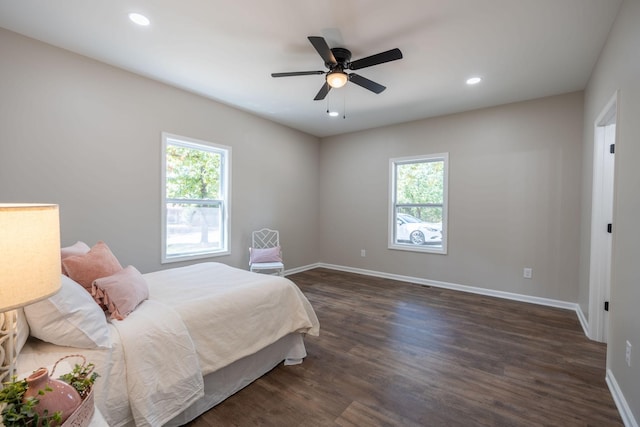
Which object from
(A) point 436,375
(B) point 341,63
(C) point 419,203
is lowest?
(A) point 436,375

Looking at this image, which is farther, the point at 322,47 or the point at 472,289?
the point at 472,289

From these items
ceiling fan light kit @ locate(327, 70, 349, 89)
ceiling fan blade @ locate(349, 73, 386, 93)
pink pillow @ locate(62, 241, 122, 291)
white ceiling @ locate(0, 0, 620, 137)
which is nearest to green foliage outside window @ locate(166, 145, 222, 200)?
white ceiling @ locate(0, 0, 620, 137)

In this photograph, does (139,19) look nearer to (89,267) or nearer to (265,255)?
(89,267)

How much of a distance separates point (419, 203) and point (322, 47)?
11.0 ft

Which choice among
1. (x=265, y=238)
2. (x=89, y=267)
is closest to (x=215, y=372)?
(x=89, y=267)

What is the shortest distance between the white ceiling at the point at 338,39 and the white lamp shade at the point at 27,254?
208 cm

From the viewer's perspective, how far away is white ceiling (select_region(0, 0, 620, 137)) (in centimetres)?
217

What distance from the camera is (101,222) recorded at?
3.04 metres

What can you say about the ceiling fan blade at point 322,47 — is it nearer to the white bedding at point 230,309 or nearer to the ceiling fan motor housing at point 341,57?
the ceiling fan motor housing at point 341,57

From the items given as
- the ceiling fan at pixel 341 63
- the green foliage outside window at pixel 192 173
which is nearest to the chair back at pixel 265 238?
the green foliage outside window at pixel 192 173

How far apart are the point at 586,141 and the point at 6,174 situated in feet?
19.6

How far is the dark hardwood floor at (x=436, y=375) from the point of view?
182 centimetres

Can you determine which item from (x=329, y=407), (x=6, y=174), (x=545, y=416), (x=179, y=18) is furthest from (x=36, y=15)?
(x=545, y=416)

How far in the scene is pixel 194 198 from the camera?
3977 millimetres
